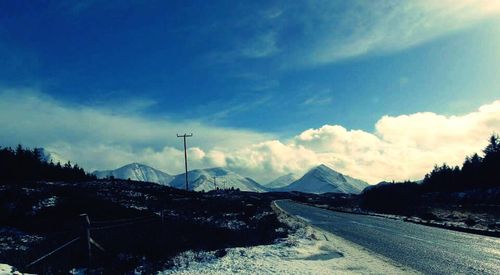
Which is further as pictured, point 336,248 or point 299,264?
point 336,248

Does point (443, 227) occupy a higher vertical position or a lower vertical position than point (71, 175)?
lower

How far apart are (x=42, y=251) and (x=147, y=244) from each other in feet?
21.4

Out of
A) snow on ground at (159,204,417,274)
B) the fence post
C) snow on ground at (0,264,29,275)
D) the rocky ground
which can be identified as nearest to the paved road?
snow on ground at (159,204,417,274)

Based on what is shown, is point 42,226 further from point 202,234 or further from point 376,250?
point 376,250

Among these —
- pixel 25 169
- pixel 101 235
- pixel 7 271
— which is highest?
pixel 25 169

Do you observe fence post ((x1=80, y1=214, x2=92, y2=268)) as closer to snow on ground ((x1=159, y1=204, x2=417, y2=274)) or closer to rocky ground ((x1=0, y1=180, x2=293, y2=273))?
rocky ground ((x1=0, y1=180, x2=293, y2=273))

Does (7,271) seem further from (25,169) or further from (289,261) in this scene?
(25,169)

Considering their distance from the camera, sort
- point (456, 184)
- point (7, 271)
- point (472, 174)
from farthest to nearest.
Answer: point (456, 184), point (472, 174), point (7, 271)

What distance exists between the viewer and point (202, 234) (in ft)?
73.8

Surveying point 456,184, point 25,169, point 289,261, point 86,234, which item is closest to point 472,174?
point 456,184

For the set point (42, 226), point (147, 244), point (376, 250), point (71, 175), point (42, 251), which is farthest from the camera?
point (71, 175)

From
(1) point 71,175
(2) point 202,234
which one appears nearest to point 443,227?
(2) point 202,234

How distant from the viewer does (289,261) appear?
1490cm

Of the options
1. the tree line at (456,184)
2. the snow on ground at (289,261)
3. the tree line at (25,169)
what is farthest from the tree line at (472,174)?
the tree line at (25,169)
